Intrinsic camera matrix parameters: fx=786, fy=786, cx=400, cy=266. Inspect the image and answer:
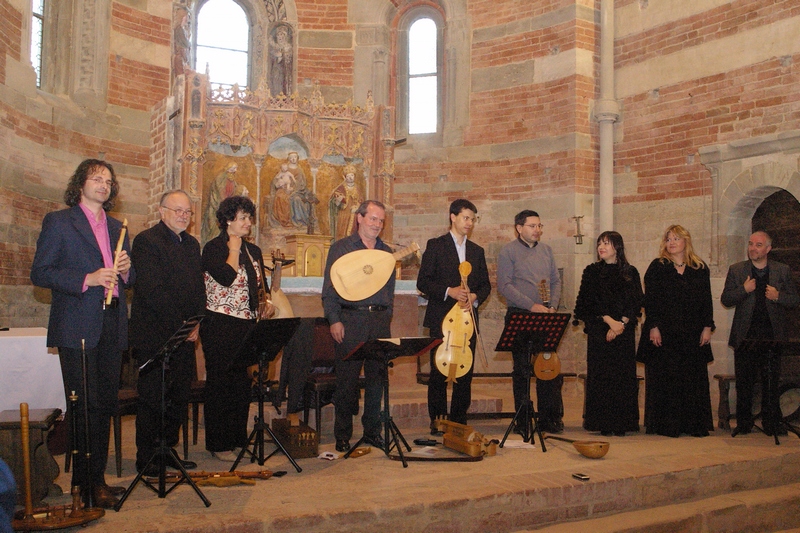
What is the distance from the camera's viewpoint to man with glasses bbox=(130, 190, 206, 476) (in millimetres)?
5000

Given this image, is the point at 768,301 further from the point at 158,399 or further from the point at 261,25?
the point at 261,25

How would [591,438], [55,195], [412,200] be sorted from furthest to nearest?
[412,200] < [55,195] < [591,438]

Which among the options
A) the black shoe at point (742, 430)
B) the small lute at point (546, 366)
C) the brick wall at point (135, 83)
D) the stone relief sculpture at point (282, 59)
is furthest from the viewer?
the stone relief sculpture at point (282, 59)

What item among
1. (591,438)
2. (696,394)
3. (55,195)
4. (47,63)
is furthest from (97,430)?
(47,63)

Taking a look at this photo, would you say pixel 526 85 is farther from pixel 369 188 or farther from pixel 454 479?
pixel 454 479

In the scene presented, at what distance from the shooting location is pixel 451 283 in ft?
20.9

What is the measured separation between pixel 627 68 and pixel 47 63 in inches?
318

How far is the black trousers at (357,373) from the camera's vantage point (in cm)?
Result: 582

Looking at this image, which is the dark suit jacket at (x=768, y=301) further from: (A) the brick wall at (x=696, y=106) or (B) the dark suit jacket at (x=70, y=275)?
(B) the dark suit jacket at (x=70, y=275)

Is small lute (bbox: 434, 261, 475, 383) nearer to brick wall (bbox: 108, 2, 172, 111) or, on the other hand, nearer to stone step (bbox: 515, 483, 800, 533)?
stone step (bbox: 515, 483, 800, 533)

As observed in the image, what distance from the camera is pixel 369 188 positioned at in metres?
10.7

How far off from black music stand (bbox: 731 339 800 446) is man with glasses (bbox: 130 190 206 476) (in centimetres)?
461

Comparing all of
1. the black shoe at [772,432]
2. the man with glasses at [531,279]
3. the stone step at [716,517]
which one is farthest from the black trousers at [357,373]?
the black shoe at [772,432]

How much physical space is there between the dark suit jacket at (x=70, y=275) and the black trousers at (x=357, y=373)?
77.0 inches
